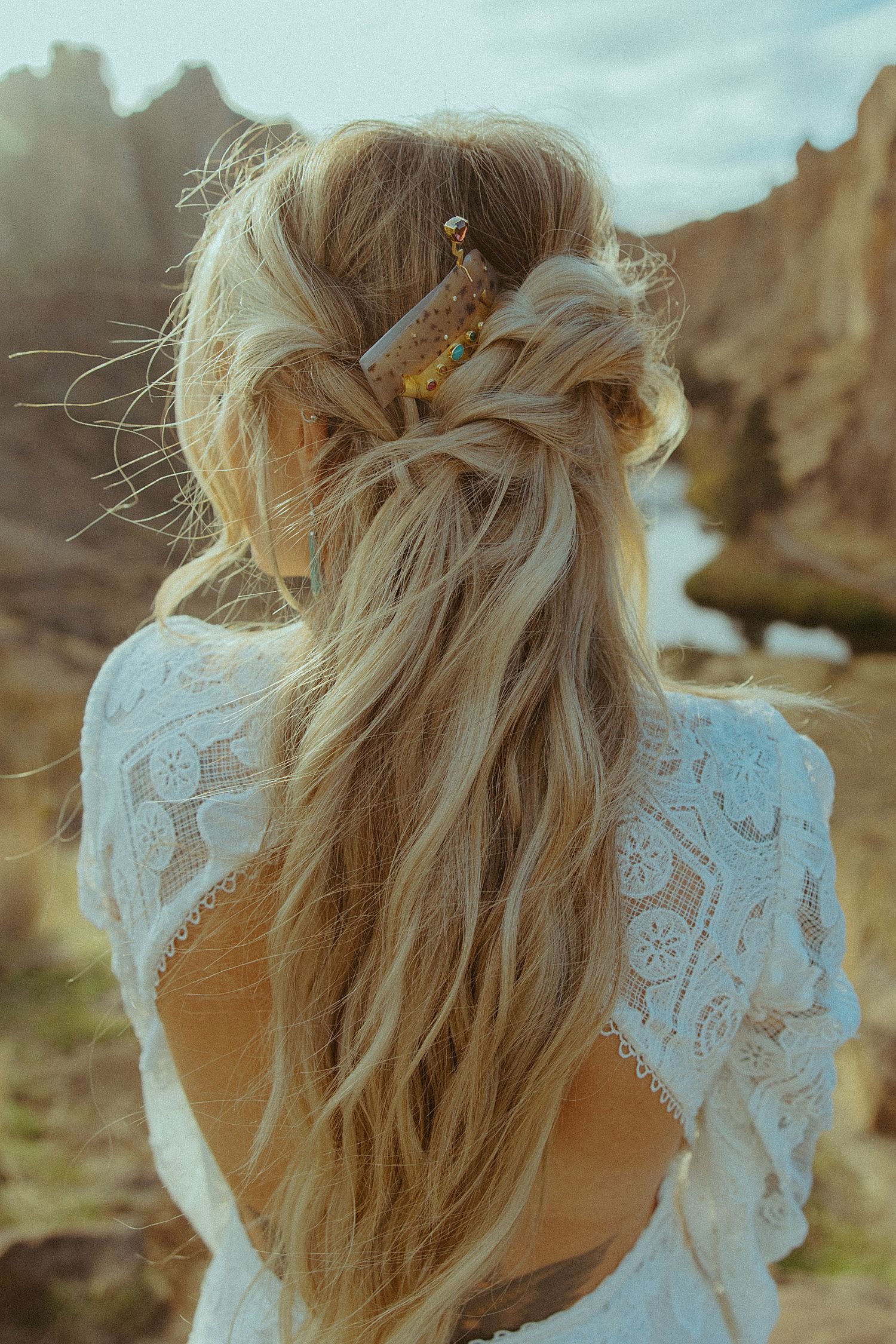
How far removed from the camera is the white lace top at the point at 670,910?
622 millimetres

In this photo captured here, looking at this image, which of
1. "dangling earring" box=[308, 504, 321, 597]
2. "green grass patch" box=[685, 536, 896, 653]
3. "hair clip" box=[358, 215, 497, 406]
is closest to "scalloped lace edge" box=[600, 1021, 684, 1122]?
"dangling earring" box=[308, 504, 321, 597]

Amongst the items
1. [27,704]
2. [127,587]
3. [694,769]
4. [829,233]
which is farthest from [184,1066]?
[829,233]

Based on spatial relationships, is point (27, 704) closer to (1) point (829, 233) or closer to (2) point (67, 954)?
(2) point (67, 954)

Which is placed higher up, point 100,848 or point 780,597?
point 100,848

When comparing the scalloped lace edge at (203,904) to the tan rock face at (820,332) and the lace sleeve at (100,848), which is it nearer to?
the lace sleeve at (100,848)

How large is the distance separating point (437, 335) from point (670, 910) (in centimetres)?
47

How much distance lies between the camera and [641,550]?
0.86 meters

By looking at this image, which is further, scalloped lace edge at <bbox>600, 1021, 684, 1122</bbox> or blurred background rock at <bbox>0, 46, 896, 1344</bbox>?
blurred background rock at <bbox>0, 46, 896, 1344</bbox>

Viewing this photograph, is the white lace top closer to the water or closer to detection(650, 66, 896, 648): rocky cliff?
the water

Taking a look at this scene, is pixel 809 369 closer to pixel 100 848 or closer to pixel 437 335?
pixel 437 335

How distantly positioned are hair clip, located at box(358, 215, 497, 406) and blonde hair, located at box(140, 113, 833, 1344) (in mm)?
18

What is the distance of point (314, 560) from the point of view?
666mm

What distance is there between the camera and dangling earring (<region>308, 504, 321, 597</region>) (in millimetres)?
664

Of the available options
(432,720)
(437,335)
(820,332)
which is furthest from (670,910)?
(820,332)
